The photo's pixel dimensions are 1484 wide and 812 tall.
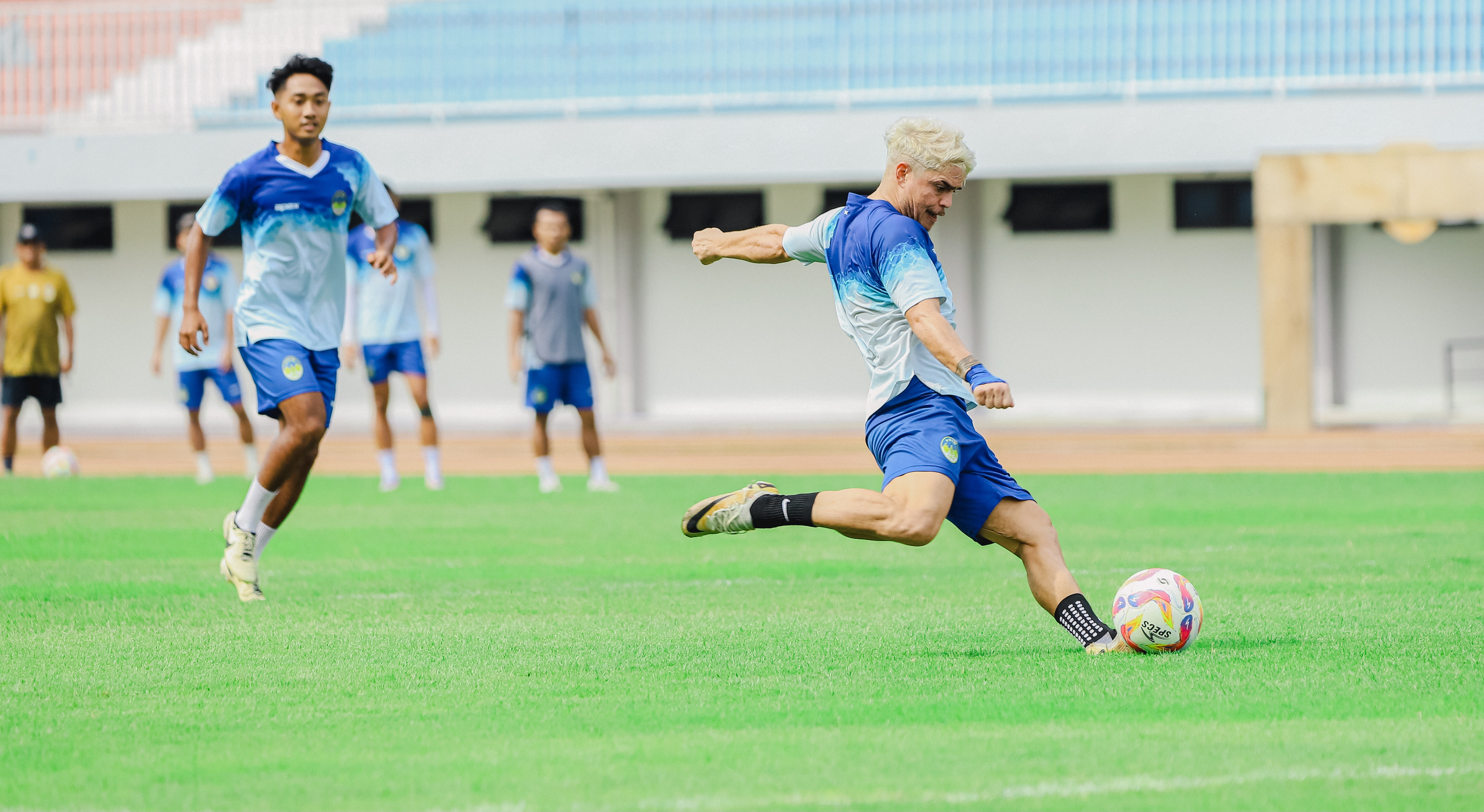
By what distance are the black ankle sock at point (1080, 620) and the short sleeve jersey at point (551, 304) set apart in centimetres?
862

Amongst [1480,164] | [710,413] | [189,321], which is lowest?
[710,413]

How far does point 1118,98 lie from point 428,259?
947 centimetres

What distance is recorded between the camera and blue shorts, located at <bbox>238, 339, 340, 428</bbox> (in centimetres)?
754

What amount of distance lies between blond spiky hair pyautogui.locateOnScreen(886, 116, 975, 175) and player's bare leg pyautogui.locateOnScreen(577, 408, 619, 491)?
849 cm

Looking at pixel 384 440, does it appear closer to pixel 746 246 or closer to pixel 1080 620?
pixel 746 246

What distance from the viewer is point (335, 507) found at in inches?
502

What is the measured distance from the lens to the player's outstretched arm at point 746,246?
6.20 m

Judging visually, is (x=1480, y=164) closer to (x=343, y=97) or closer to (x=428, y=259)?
(x=428, y=259)

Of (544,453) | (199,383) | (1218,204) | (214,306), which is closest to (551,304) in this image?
(544,453)

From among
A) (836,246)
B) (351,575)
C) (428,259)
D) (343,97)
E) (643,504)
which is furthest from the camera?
(343,97)

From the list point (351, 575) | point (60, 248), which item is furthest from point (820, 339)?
point (351, 575)

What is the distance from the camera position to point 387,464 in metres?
14.5

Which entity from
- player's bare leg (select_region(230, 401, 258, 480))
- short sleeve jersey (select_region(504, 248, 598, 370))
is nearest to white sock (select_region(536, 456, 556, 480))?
short sleeve jersey (select_region(504, 248, 598, 370))

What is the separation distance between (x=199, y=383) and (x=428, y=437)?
8.24 ft
